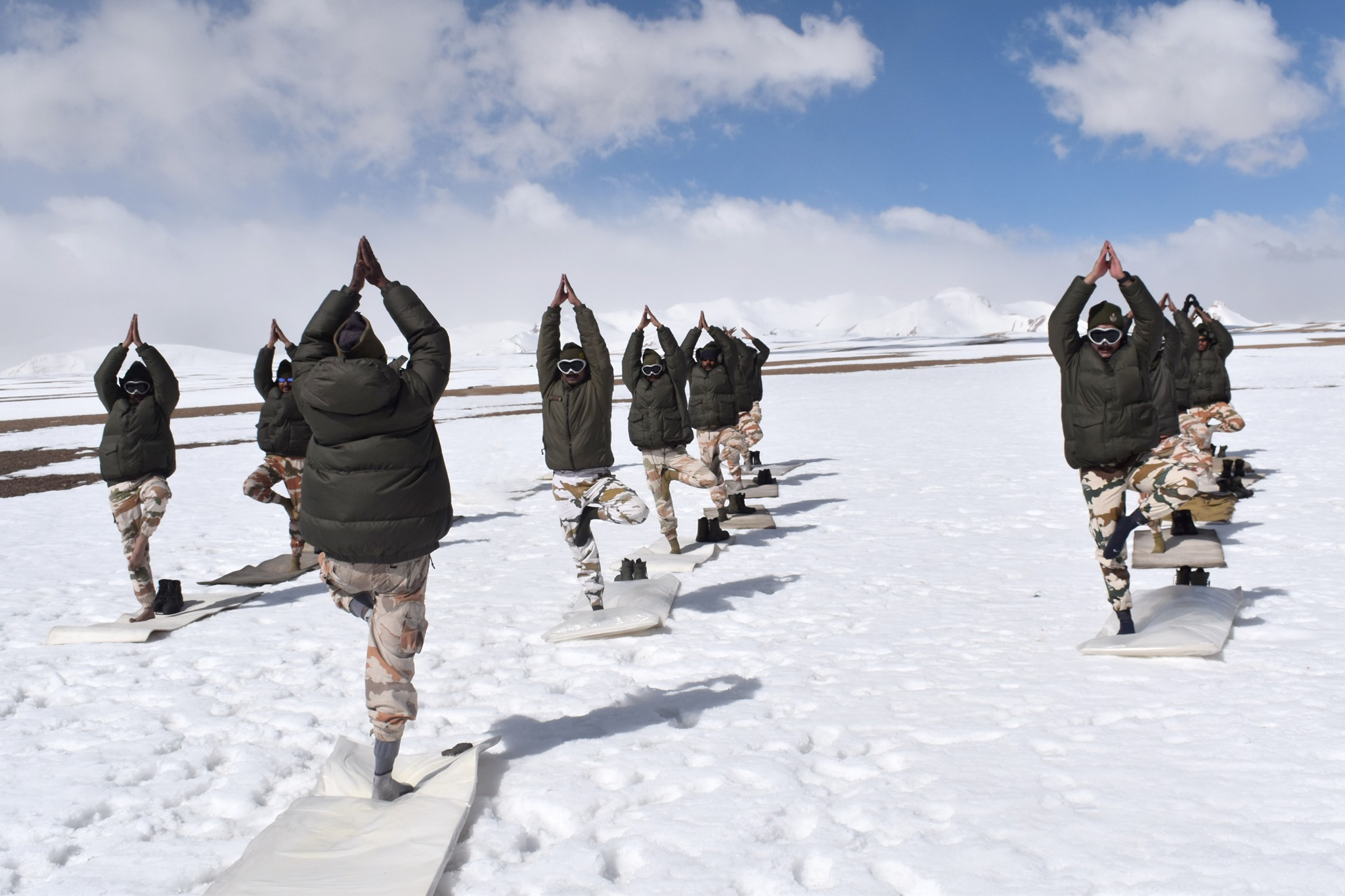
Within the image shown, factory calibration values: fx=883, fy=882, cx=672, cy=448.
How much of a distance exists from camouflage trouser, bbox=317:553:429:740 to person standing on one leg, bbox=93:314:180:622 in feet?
13.9

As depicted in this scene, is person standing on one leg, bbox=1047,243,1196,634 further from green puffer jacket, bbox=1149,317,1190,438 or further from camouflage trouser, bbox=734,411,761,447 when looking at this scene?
camouflage trouser, bbox=734,411,761,447

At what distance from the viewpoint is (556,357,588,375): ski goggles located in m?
7.42

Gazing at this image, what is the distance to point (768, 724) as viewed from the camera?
5.19 meters

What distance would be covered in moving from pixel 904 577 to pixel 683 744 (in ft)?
14.4

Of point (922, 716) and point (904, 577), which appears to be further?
point (904, 577)

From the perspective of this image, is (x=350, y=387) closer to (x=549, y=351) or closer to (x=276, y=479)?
(x=549, y=351)

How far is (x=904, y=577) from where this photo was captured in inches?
343

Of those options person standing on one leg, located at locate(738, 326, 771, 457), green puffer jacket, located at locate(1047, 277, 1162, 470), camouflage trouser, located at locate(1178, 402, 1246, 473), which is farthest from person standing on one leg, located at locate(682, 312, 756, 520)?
green puffer jacket, located at locate(1047, 277, 1162, 470)

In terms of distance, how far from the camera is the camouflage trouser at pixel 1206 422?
1230 cm

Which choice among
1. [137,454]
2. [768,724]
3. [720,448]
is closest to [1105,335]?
[768,724]

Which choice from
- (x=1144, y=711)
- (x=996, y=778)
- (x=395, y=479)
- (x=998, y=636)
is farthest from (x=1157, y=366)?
(x=395, y=479)

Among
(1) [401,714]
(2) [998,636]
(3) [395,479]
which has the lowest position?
(2) [998,636]

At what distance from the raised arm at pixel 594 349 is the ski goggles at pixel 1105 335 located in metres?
3.55

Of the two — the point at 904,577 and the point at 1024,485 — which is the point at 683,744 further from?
the point at 1024,485
